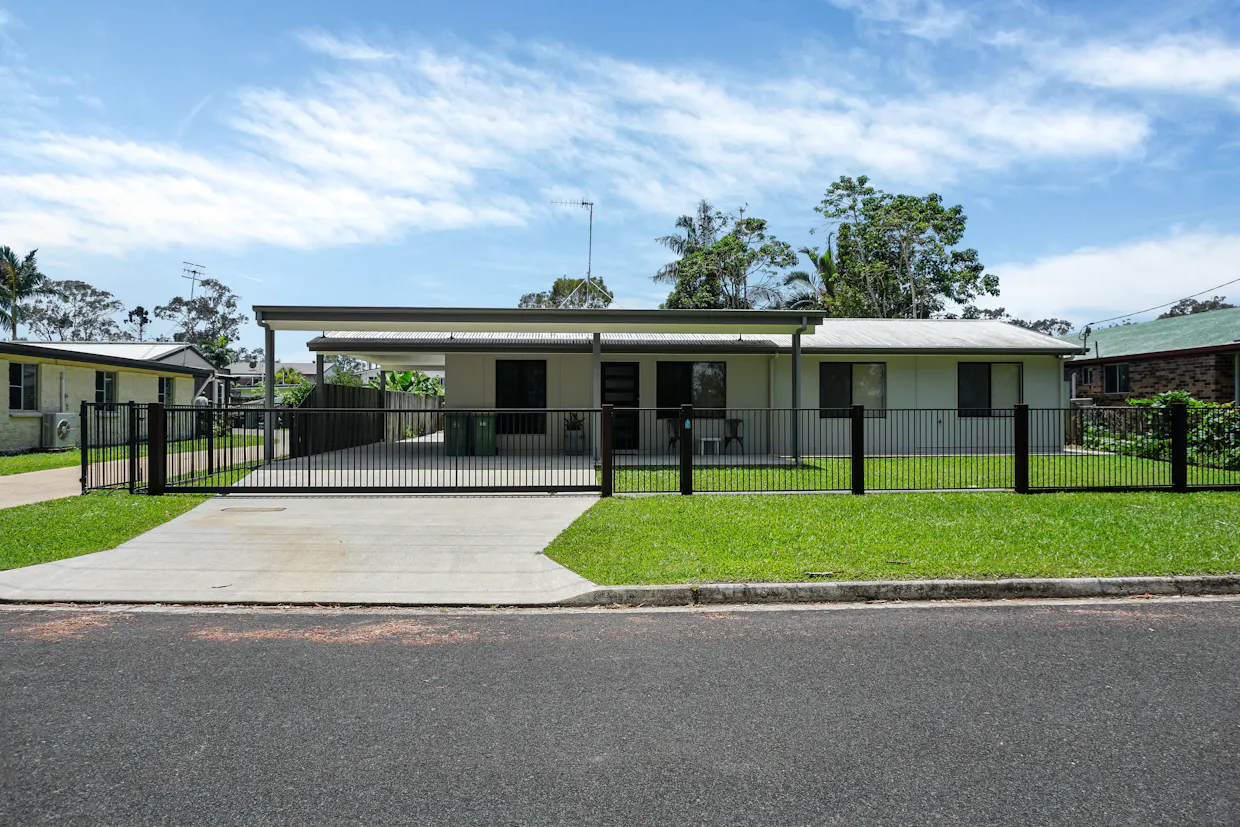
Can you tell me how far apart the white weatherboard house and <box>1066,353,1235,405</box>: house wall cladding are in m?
6.68

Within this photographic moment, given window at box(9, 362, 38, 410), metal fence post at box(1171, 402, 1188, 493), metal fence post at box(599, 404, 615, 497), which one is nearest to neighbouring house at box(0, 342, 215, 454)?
window at box(9, 362, 38, 410)

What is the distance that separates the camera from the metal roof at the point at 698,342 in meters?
18.8

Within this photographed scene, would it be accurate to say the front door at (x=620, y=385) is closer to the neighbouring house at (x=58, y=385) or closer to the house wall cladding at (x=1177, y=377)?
the neighbouring house at (x=58, y=385)

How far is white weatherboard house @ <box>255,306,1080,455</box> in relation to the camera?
19484 millimetres

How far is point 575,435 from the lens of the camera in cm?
1945

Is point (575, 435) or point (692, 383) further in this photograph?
point (692, 383)

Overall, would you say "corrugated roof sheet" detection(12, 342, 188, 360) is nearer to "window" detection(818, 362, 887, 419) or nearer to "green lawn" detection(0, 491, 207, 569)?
"green lawn" detection(0, 491, 207, 569)

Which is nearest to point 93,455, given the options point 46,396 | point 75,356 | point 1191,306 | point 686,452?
point 75,356

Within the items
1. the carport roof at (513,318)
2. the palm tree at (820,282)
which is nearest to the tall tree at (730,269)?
the palm tree at (820,282)

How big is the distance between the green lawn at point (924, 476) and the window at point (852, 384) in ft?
16.0

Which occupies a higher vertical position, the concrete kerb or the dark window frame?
the dark window frame

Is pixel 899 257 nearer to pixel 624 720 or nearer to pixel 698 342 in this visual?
pixel 698 342

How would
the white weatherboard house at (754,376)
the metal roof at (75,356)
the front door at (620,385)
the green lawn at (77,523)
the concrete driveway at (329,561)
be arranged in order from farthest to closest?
the front door at (620,385) → the metal roof at (75,356) → the white weatherboard house at (754,376) → the green lawn at (77,523) → the concrete driveway at (329,561)

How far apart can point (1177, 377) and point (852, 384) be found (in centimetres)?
1279
